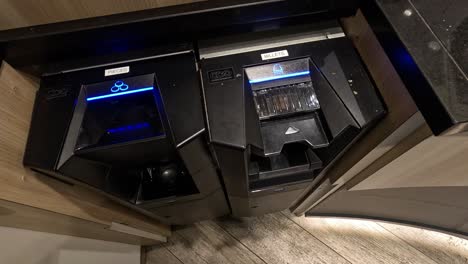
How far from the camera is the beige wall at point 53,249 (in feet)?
1.78

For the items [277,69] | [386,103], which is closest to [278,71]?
[277,69]

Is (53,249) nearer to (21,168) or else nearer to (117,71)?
(21,168)

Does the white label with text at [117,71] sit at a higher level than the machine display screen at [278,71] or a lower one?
higher

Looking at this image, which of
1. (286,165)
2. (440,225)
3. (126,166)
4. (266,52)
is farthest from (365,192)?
(126,166)

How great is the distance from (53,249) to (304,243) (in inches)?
37.5

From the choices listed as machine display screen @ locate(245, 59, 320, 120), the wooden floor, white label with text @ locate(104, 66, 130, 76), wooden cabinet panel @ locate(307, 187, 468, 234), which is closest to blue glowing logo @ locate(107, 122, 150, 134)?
white label with text @ locate(104, 66, 130, 76)

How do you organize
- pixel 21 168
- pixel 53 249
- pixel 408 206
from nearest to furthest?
pixel 21 168
pixel 53 249
pixel 408 206

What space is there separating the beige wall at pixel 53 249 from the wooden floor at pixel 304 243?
0.91 feet

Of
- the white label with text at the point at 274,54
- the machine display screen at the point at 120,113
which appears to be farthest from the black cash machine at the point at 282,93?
the machine display screen at the point at 120,113

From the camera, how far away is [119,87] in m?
0.51

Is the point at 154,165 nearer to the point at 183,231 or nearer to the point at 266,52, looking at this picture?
the point at 266,52

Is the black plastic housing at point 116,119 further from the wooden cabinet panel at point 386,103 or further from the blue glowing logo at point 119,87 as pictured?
the wooden cabinet panel at point 386,103

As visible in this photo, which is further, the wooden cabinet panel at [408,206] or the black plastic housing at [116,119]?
the wooden cabinet panel at [408,206]

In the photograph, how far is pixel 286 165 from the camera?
641 mm
